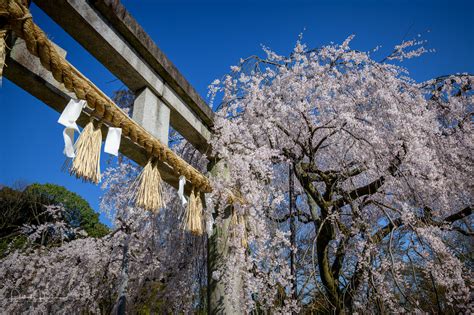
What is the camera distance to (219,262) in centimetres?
300

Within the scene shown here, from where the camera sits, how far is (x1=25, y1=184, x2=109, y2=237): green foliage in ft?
50.2

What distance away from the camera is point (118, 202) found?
5.31 meters

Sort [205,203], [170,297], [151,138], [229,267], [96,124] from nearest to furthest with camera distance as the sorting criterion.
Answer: [96,124] → [151,138] → [229,267] → [205,203] → [170,297]

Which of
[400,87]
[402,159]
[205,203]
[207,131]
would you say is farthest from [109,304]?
[400,87]

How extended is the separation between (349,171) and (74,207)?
15.9m

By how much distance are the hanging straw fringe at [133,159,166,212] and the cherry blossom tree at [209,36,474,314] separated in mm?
956

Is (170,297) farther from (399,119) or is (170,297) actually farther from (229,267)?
(399,119)

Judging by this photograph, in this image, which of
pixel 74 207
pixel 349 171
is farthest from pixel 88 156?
pixel 74 207

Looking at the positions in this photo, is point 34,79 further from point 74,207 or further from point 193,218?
point 74,207

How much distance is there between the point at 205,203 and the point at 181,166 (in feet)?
2.70

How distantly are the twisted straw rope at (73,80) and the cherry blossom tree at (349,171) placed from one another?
109 centimetres

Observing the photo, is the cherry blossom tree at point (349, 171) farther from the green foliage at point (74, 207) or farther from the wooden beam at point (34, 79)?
the green foliage at point (74, 207)

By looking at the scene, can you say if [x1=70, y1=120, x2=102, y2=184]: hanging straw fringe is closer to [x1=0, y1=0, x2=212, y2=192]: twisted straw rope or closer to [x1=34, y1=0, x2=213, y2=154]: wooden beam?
[x1=0, y1=0, x2=212, y2=192]: twisted straw rope

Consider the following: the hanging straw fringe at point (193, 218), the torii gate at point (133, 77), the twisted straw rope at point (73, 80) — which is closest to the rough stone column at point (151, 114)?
the torii gate at point (133, 77)
